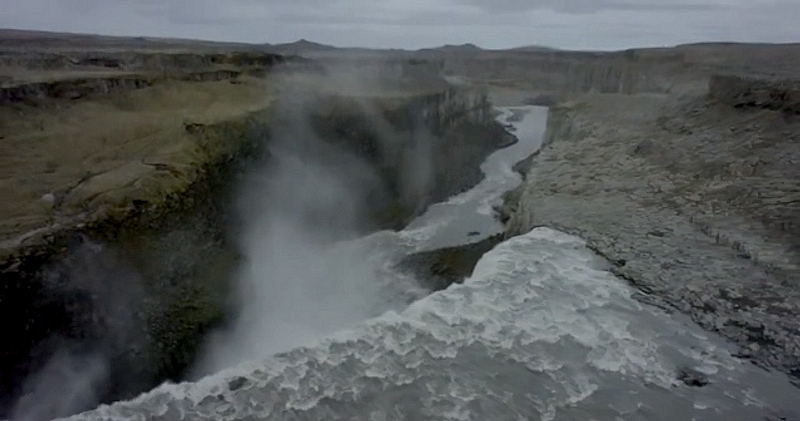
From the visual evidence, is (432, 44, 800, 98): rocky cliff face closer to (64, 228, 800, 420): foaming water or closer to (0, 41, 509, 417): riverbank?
(0, 41, 509, 417): riverbank

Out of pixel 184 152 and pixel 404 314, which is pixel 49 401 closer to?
pixel 404 314

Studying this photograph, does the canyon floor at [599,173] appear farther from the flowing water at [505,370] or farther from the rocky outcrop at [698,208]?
the flowing water at [505,370]

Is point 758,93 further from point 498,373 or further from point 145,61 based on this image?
point 145,61

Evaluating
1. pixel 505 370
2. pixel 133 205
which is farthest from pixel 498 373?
pixel 133 205

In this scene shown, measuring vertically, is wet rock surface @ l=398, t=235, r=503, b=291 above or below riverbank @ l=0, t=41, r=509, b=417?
below

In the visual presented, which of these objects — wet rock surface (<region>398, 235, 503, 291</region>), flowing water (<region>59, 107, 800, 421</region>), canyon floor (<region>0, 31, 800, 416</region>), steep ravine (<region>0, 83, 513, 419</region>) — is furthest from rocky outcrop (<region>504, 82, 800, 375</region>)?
steep ravine (<region>0, 83, 513, 419</region>)
